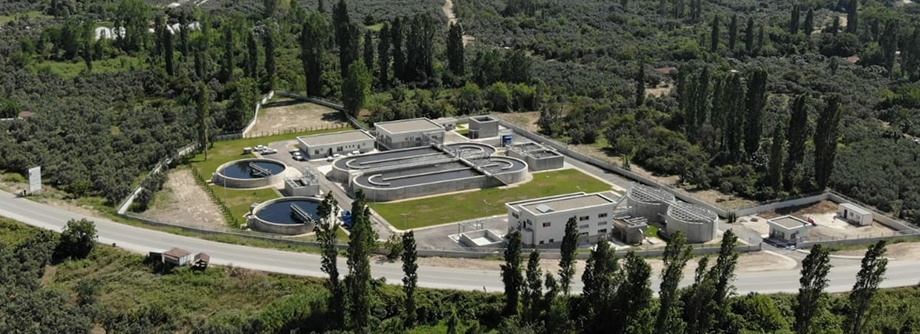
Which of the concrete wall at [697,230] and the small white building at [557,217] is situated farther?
the concrete wall at [697,230]

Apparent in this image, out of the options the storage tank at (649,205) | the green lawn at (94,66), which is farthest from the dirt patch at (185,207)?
the green lawn at (94,66)

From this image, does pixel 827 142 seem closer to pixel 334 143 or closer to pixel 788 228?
pixel 788 228

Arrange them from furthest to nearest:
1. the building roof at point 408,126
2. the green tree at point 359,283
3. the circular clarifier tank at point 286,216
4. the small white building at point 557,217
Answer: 1. the building roof at point 408,126
2. the circular clarifier tank at point 286,216
3. the small white building at point 557,217
4. the green tree at point 359,283

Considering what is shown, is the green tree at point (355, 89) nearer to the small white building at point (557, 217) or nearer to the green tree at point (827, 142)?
the small white building at point (557, 217)

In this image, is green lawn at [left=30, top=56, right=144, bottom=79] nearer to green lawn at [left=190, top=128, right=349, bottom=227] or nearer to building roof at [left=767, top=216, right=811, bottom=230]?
green lawn at [left=190, top=128, right=349, bottom=227]

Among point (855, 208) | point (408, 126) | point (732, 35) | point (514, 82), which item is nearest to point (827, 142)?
point (855, 208)

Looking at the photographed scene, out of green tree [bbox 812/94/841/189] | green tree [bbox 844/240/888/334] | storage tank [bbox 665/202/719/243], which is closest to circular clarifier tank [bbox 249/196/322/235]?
storage tank [bbox 665/202/719/243]

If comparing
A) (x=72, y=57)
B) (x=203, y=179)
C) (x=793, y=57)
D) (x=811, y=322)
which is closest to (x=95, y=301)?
(x=203, y=179)
